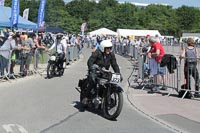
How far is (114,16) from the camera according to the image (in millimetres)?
132125

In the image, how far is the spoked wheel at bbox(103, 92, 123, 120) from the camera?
9508 mm

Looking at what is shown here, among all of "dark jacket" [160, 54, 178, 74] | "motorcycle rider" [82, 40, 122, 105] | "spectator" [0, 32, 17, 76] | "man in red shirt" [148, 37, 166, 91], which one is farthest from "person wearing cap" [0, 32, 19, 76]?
"motorcycle rider" [82, 40, 122, 105]

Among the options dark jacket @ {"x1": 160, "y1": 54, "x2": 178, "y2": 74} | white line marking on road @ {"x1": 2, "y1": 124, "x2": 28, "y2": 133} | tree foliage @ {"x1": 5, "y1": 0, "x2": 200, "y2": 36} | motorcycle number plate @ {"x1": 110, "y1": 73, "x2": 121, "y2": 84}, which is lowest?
white line marking on road @ {"x1": 2, "y1": 124, "x2": 28, "y2": 133}

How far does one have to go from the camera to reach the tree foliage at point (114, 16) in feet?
411

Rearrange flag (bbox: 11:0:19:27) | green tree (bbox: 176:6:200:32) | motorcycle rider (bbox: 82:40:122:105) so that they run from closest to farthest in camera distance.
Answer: motorcycle rider (bbox: 82:40:122:105)
flag (bbox: 11:0:19:27)
green tree (bbox: 176:6:200:32)

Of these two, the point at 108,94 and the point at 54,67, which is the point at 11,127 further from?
the point at 54,67

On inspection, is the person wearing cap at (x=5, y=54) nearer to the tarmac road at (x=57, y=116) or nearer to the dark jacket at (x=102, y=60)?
the tarmac road at (x=57, y=116)

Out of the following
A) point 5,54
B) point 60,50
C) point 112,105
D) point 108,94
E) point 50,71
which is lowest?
point 112,105

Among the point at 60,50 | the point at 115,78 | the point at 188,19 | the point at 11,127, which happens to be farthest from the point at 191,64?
the point at 188,19

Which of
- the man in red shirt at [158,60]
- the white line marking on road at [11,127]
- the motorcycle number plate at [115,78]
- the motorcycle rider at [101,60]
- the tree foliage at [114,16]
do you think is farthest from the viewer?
the tree foliage at [114,16]

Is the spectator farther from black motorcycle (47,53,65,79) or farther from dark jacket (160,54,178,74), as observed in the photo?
dark jacket (160,54,178,74)

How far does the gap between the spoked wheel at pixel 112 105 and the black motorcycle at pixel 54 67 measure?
29.2ft

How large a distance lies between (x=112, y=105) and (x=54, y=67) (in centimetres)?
953

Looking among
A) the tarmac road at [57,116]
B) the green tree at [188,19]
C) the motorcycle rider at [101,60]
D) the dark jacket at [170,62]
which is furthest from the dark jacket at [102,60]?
the green tree at [188,19]
